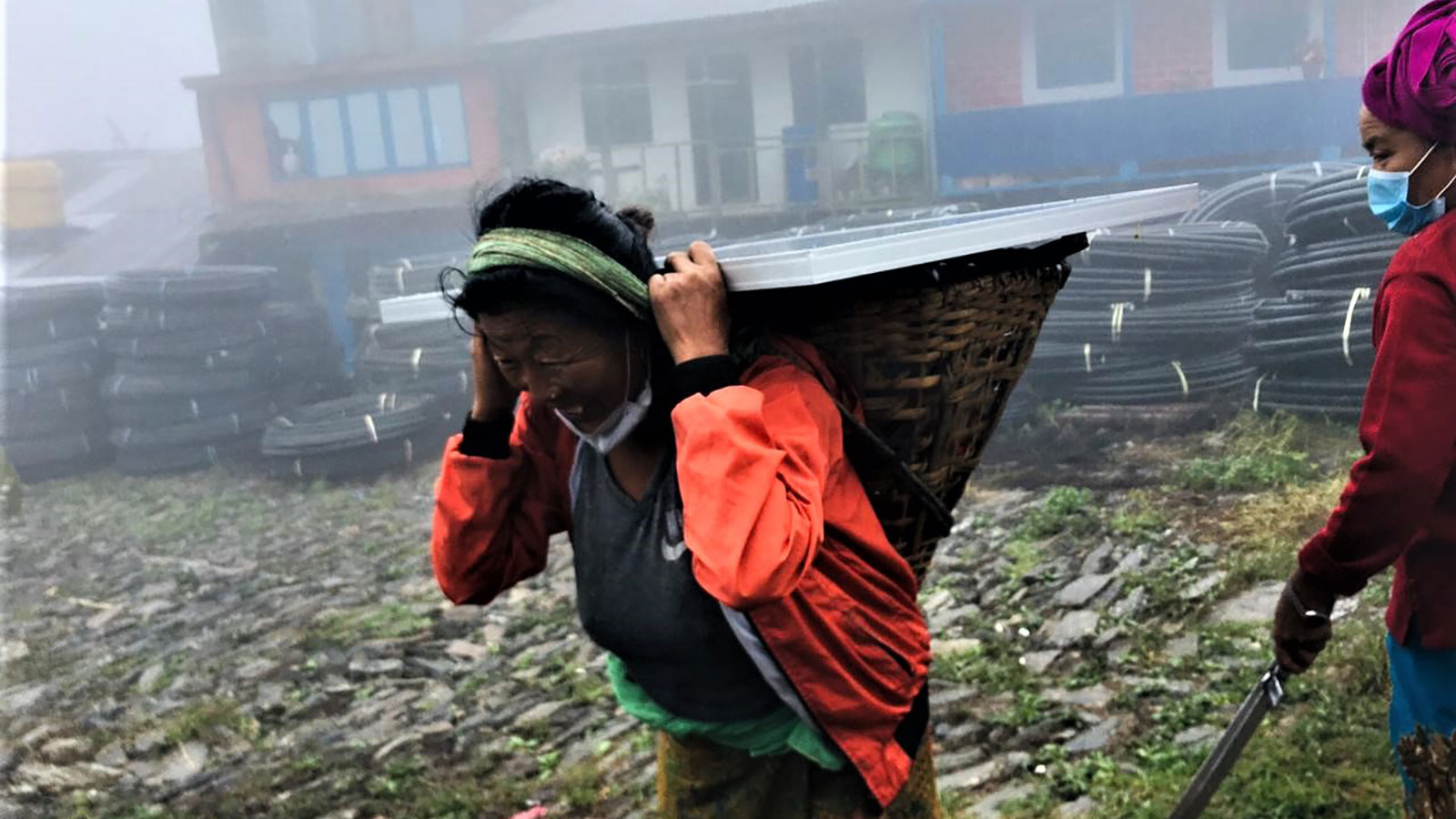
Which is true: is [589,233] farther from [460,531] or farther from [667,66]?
[667,66]

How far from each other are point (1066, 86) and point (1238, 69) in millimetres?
2192

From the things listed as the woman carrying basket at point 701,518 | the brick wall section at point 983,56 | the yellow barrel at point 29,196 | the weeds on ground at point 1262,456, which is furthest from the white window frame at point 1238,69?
the yellow barrel at point 29,196

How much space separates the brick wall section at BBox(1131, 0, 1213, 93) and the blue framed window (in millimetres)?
10102

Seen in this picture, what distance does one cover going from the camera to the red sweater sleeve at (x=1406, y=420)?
1.96m

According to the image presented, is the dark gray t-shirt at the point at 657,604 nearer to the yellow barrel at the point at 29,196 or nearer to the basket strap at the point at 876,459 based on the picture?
the basket strap at the point at 876,459

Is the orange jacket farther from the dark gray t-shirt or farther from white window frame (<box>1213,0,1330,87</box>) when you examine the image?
white window frame (<box>1213,0,1330,87</box>)

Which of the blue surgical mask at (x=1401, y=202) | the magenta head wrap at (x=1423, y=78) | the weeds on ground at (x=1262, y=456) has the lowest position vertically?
the weeds on ground at (x=1262, y=456)

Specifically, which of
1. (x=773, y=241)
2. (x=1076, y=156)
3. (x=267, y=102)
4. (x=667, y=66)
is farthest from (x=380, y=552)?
(x=267, y=102)

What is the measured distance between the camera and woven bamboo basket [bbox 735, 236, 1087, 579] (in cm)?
186

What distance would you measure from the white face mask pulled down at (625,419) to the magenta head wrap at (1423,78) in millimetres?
1431

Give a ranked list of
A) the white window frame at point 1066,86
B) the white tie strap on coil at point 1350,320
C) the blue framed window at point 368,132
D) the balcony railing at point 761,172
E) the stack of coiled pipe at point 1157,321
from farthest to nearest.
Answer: the blue framed window at point 368,132 < the balcony railing at point 761,172 < the white window frame at point 1066,86 < the stack of coiled pipe at point 1157,321 < the white tie strap on coil at point 1350,320

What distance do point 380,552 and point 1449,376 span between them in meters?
7.34

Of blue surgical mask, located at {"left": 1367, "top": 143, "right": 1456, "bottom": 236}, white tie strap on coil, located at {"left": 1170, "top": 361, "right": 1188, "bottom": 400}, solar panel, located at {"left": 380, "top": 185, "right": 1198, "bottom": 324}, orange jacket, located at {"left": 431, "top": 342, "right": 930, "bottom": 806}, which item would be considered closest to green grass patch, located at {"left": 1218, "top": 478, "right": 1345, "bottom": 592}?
white tie strap on coil, located at {"left": 1170, "top": 361, "right": 1188, "bottom": 400}

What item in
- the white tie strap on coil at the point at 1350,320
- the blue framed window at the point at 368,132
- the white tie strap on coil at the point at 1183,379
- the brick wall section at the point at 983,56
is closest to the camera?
the white tie strap on coil at the point at 1350,320
